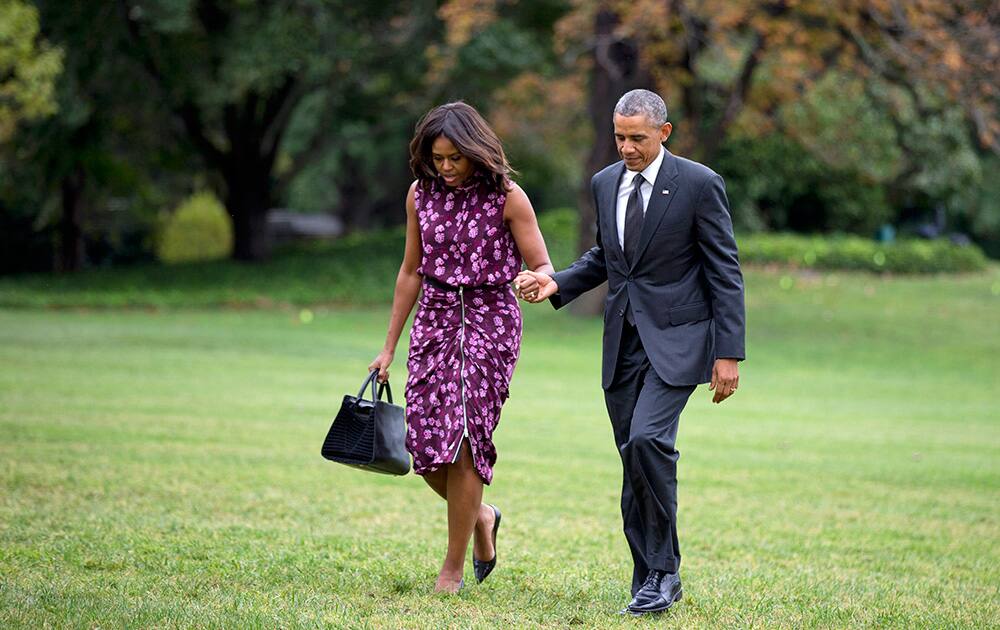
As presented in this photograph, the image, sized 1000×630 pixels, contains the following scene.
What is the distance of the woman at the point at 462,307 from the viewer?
5859mm

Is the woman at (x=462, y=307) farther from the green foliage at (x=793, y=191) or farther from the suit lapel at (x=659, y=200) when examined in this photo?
the green foliage at (x=793, y=191)

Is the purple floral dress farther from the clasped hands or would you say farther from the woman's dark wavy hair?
the clasped hands

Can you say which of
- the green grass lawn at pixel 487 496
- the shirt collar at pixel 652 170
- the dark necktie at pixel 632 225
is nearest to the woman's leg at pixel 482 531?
the green grass lawn at pixel 487 496

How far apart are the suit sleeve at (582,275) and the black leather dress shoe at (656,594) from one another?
4.04 ft

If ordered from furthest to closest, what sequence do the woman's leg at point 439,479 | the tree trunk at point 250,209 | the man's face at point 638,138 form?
the tree trunk at point 250,209
the woman's leg at point 439,479
the man's face at point 638,138

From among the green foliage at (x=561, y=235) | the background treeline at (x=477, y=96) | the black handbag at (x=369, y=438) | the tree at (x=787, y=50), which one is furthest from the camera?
the green foliage at (x=561, y=235)

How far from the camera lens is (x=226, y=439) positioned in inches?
459

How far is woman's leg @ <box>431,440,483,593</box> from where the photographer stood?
19.6ft

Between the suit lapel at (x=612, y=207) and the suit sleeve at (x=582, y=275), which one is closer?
the suit lapel at (x=612, y=207)

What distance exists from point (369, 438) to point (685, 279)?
1528 millimetres

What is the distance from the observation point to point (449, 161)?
19.1 feet

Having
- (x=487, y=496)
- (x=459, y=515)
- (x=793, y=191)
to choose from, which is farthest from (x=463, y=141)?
(x=793, y=191)

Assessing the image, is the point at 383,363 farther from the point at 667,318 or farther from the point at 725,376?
the point at 725,376

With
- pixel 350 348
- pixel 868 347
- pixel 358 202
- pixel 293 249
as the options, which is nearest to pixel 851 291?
pixel 868 347
